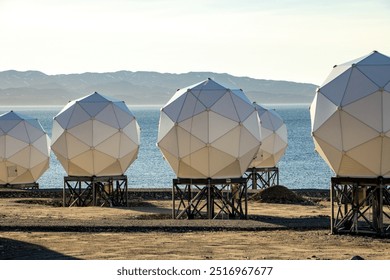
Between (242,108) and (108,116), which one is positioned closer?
(242,108)

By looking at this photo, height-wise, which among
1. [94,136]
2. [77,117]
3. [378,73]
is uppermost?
[378,73]

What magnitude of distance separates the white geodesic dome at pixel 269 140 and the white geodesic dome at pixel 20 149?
1586 cm

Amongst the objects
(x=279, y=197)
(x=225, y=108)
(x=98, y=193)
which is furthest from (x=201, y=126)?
(x=279, y=197)

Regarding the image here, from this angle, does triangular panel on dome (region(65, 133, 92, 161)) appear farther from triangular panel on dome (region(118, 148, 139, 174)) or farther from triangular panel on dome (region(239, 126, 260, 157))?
triangular panel on dome (region(239, 126, 260, 157))

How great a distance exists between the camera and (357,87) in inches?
1287

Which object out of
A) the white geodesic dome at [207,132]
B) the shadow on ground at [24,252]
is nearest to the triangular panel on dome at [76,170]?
the white geodesic dome at [207,132]

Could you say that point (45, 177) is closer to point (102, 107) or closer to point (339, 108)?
point (102, 107)

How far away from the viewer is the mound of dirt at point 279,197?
55906 mm

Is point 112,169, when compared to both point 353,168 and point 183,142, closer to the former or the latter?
point 183,142

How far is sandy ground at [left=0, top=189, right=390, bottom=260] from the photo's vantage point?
27.4 m

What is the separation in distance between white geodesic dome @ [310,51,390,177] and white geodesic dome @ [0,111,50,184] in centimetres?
3560

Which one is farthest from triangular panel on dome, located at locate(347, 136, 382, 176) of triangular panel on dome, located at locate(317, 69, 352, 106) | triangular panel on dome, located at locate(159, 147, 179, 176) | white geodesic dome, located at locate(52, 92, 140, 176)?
white geodesic dome, located at locate(52, 92, 140, 176)

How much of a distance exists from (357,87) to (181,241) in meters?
8.09

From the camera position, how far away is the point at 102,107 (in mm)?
52375
